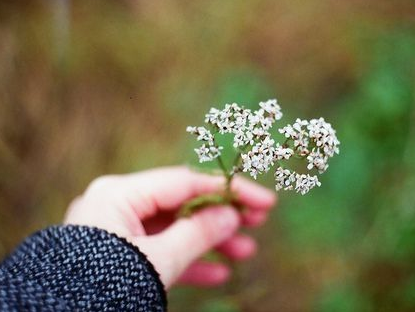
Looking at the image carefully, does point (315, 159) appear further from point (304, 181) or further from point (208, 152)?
point (208, 152)

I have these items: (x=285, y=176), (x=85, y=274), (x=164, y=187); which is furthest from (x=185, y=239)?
(x=285, y=176)

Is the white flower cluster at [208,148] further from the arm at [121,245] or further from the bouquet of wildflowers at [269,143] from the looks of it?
the arm at [121,245]

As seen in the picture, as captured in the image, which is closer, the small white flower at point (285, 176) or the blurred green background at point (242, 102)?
the small white flower at point (285, 176)

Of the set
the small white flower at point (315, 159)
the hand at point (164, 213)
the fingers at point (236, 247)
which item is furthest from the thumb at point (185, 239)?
the small white flower at point (315, 159)

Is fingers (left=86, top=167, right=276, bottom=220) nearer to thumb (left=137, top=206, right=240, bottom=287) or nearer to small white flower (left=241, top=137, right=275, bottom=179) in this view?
thumb (left=137, top=206, right=240, bottom=287)

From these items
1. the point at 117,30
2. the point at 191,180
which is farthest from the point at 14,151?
the point at 191,180

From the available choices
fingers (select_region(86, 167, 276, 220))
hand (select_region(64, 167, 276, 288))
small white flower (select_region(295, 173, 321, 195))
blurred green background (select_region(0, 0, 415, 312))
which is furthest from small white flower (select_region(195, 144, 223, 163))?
blurred green background (select_region(0, 0, 415, 312))
